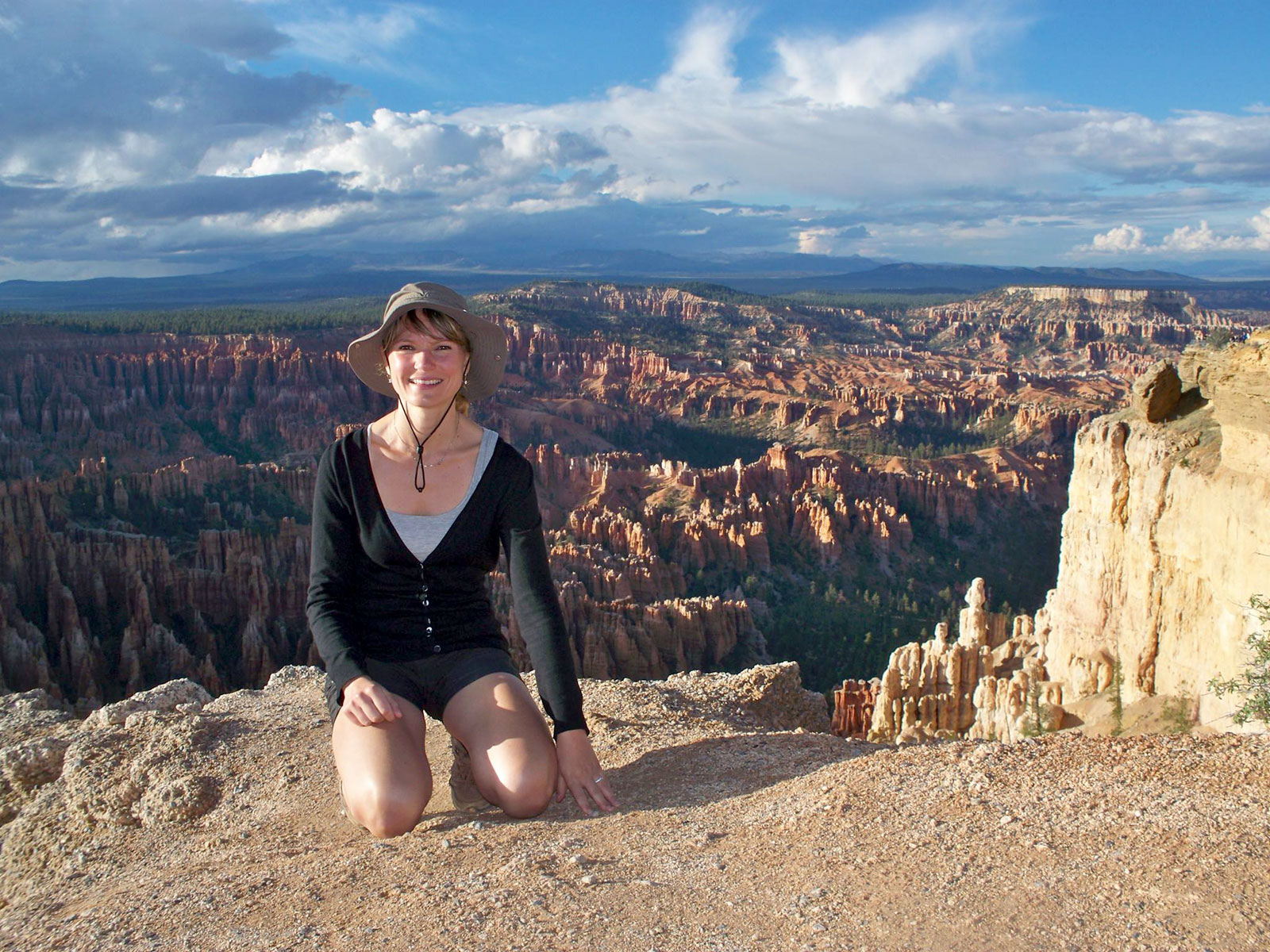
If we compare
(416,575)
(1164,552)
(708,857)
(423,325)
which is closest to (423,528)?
(416,575)

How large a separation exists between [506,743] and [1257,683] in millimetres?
5040

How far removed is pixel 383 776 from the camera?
477cm

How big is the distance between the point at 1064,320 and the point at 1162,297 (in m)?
29.7

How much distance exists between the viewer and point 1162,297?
161 meters

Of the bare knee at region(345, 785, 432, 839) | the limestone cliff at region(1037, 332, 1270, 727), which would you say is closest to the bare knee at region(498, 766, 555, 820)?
the bare knee at region(345, 785, 432, 839)

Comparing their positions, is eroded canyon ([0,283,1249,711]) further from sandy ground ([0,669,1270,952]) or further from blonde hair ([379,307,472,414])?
blonde hair ([379,307,472,414])

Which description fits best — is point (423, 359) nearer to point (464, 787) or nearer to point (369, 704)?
point (369, 704)

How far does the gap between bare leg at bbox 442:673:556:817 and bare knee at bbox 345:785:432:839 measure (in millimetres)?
353

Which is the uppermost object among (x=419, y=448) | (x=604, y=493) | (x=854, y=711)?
(x=419, y=448)

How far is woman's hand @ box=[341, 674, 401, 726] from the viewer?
484 cm

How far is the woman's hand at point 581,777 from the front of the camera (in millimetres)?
5055

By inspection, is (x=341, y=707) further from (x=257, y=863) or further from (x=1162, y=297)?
(x=1162, y=297)

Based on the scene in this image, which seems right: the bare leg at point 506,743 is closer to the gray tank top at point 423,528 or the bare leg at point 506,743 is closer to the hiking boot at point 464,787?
the hiking boot at point 464,787

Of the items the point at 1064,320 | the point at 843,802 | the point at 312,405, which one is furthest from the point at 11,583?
the point at 1064,320
